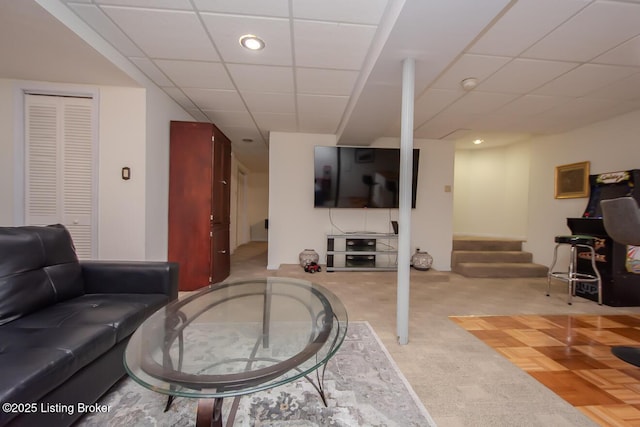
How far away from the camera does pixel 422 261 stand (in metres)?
3.97

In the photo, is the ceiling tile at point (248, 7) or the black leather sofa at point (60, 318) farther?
the ceiling tile at point (248, 7)

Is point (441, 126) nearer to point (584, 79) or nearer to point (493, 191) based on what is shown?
point (584, 79)

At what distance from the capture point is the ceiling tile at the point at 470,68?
2.05 m

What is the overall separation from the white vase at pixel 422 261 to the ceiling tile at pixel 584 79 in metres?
2.58

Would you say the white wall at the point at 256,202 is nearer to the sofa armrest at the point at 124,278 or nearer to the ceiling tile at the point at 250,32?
the ceiling tile at the point at 250,32

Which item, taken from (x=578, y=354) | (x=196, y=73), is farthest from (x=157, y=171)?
(x=578, y=354)

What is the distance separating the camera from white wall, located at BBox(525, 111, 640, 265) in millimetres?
3078

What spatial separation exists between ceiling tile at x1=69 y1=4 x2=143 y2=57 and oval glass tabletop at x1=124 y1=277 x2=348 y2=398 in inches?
85.3

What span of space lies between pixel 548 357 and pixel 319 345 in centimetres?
182

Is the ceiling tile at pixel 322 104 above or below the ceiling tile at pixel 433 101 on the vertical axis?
above

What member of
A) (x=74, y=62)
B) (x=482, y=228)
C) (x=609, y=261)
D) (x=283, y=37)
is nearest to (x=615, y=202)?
(x=609, y=261)

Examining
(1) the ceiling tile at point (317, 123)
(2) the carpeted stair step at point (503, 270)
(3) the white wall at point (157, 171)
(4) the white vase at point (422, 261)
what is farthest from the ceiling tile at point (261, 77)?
(2) the carpeted stair step at point (503, 270)

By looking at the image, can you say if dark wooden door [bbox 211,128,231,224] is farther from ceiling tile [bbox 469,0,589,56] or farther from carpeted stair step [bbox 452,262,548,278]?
carpeted stair step [bbox 452,262,548,278]

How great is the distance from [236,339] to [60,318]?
0.93 metres
